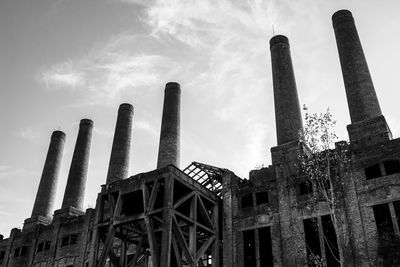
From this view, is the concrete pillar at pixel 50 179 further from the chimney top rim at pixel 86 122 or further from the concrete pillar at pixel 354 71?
the concrete pillar at pixel 354 71

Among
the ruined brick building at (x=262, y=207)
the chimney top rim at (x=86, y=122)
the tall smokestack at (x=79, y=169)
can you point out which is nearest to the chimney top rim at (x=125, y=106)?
the chimney top rim at (x=86, y=122)

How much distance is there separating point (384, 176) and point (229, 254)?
7376 mm

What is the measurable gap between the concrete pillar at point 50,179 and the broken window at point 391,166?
76.3 feet

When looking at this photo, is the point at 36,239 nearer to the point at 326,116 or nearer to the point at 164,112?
the point at 164,112

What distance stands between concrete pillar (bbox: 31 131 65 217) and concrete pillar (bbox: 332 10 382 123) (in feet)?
72.9

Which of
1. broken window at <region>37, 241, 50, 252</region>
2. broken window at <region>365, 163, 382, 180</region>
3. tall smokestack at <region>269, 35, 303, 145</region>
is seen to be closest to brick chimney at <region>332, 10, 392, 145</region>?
A: broken window at <region>365, 163, 382, 180</region>

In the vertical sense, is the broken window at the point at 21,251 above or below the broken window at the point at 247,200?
below

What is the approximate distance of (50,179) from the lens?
1176 inches

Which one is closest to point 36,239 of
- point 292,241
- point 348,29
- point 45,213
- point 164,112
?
point 45,213

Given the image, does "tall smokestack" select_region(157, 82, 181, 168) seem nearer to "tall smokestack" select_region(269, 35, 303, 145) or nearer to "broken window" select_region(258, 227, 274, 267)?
"tall smokestack" select_region(269, 35, 303, 145)

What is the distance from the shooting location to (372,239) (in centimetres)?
1437

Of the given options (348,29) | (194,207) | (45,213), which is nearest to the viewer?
(194,207)

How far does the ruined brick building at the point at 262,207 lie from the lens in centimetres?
1462

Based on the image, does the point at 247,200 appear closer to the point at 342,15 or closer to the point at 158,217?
the point at 158,217
